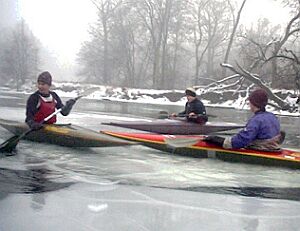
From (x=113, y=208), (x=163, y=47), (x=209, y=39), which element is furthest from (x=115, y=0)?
(x=113, y=208)

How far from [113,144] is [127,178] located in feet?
5.15

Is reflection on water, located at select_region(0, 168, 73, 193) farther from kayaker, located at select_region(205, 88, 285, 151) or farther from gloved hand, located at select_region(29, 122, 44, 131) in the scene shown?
kayaker, located at select_region(205, 88, 285, 151)

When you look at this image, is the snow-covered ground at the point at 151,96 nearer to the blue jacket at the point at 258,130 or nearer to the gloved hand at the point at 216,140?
the gloved hand at the point at 216,140

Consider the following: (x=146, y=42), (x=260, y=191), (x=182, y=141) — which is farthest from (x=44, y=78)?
(x=146, y=42)

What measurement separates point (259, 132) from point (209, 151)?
33.6 inches

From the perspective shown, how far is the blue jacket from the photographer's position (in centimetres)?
697

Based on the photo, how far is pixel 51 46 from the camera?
257 feet

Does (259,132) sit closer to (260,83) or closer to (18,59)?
(260,83)

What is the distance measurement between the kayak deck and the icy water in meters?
0.20

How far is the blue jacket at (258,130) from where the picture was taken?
697 centimetres

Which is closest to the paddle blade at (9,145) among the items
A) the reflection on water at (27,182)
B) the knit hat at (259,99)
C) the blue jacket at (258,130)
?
the reflection on water at (27,182)

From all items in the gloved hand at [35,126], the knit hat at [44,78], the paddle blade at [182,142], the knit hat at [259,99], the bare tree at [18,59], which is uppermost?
the bare tree at [18,59]

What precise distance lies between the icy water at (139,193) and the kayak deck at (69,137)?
0.66 ft

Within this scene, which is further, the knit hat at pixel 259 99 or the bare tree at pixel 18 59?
the bare tree at pixel 18 59
